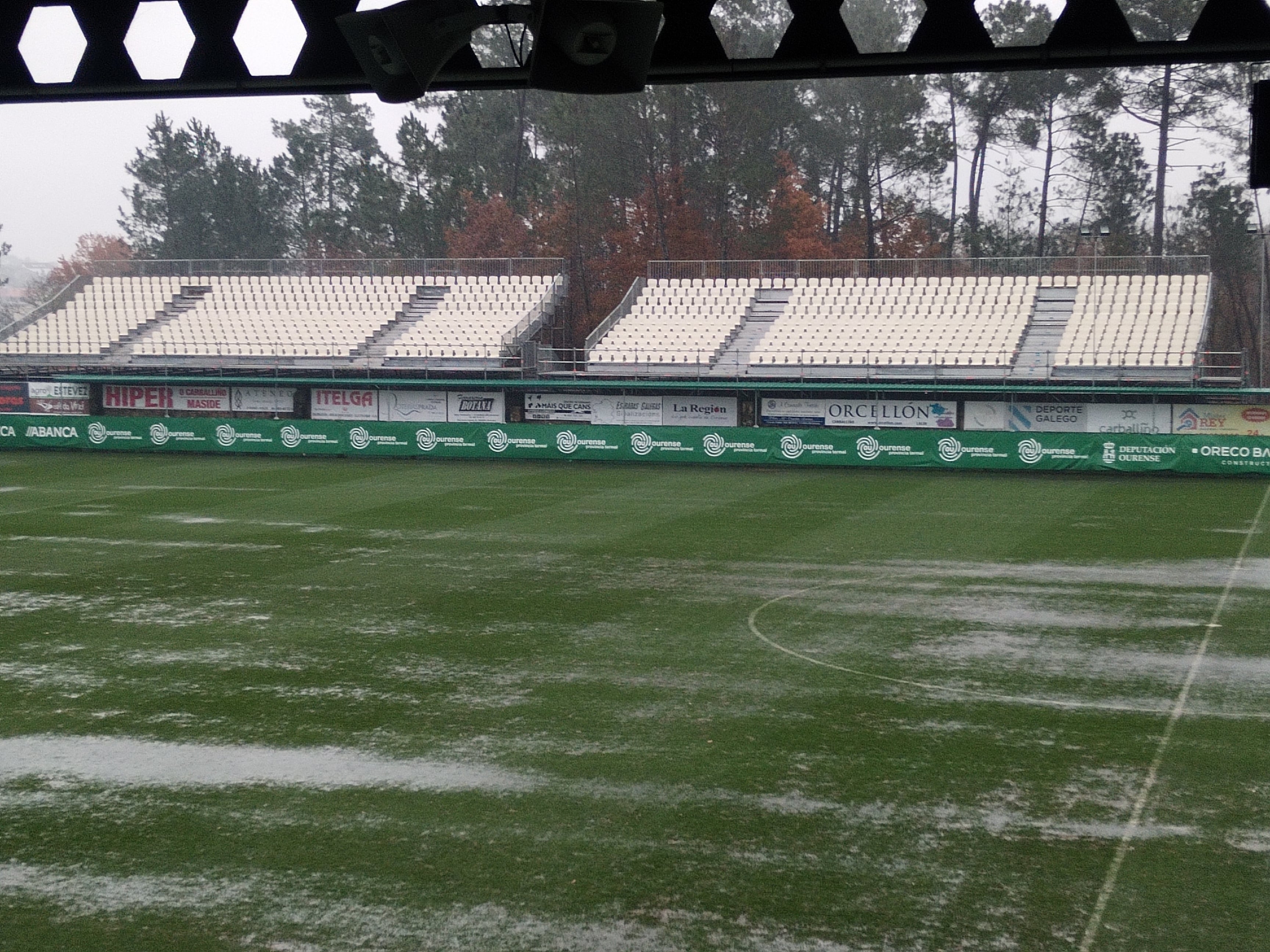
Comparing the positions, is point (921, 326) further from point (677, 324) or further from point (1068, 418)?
point (677, 324)

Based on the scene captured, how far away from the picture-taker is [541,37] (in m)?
6.73

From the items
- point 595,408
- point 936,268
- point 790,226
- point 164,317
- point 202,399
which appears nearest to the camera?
point 595,408

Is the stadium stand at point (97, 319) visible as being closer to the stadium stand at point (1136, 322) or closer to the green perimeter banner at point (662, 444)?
the green perimeter banner at point (662, 444)

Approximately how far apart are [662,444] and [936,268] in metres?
17.3

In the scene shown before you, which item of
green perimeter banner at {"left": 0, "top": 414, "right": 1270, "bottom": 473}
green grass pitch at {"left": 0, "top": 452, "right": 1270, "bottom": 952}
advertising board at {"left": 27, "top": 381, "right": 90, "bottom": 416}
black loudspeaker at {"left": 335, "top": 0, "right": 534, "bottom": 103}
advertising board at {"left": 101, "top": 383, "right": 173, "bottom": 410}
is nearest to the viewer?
black loudspeaker at {"left": 335, "top": 0, "right": 534, "bottom": 103}

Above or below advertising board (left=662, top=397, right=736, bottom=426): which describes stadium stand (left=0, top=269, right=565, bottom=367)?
above

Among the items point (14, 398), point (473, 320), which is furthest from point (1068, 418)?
point (14, 398)

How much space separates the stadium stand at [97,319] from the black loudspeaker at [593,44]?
1757 inches

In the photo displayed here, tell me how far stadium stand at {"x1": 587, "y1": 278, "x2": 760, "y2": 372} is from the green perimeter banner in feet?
18.2

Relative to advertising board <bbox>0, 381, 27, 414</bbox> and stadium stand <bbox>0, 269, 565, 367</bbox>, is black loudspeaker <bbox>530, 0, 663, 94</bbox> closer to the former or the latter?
stadium stand <bbox>0, 269, 565, 367</bbox>

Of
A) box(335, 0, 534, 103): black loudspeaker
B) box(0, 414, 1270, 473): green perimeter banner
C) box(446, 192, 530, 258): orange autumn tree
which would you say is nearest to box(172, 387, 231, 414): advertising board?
box(0, 414, 1270, 473): green perimeter banner

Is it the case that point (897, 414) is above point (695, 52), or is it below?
below

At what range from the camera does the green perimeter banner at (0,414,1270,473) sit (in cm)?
3275

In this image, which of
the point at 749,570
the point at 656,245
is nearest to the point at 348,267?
the point at 656,245
